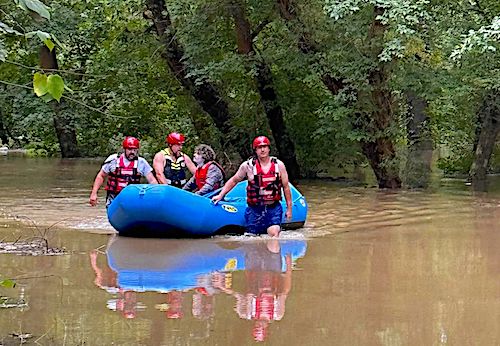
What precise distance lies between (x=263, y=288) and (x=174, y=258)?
5.95ft

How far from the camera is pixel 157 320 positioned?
5.61m

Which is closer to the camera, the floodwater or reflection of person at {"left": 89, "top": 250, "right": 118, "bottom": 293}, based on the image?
the floodwater

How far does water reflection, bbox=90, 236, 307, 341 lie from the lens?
601cm

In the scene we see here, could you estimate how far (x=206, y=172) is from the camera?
10469mm

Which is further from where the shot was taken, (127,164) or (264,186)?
(127,164)

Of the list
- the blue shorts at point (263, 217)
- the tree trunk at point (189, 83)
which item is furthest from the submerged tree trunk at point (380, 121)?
the blue shorts at point (263, 217)

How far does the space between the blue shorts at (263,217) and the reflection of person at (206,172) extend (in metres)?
0.64

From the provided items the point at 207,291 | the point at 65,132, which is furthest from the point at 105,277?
the point at 65,132

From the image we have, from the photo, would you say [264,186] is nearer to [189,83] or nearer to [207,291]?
[207,291]

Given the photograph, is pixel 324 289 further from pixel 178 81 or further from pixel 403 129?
pixel 178 81

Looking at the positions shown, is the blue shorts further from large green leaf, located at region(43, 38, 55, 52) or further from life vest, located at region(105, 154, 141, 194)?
large green leaf, located at region(43, 38, 55, 52)

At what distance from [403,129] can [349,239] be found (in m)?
8.02

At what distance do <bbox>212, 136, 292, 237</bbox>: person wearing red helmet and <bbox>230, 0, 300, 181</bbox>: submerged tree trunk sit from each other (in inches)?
328

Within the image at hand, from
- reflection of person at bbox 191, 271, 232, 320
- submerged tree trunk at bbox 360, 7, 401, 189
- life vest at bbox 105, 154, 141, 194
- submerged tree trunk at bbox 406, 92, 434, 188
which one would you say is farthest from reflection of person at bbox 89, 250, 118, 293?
submerged tree trunk at bbox 406, 92, 434, 188
